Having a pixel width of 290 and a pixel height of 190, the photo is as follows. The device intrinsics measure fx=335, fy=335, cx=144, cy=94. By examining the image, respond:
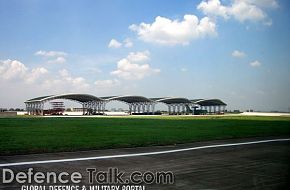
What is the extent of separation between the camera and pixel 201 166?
10305mm

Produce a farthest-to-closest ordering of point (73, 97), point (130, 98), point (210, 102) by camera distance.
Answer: point (210, 102) < point (130, 98) < point (73, 97)

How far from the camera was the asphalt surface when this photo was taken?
315 inches

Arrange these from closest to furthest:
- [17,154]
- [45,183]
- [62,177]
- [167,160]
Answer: [45,183]
[62,177]
[167,160]
[17,154]

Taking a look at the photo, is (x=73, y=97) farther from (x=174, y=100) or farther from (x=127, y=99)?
(x=174, y=100)

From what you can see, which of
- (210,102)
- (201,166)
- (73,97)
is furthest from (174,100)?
(201,166)

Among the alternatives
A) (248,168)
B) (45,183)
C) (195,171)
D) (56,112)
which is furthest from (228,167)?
(56,112)

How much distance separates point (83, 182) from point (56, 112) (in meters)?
68.3

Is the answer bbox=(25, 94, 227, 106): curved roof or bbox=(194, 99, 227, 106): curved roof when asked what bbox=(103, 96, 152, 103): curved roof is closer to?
bbox=(25, 94, 227, 106): curved roof

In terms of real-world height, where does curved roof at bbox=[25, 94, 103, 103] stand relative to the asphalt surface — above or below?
above

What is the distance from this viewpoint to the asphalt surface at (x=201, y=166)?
8008 millimetres

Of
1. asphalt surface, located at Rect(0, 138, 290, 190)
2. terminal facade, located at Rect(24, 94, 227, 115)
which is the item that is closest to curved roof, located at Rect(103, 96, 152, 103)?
terminal facade, located at Rect(24, 94, 227, 115)

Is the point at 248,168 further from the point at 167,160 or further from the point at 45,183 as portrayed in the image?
the point at 45,183

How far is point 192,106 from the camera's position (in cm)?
9138

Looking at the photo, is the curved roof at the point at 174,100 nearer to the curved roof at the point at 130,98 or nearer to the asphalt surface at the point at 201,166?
the curved roof at the point at 130,98
